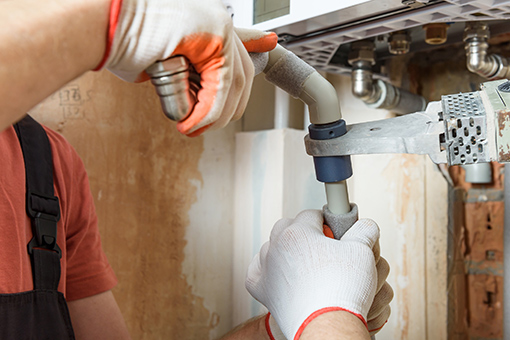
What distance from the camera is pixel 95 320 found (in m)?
0.84

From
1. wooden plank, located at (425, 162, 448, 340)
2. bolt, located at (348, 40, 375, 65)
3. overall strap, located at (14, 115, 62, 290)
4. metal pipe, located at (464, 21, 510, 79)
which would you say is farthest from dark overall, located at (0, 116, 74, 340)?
wooden plank, located at (425, 162, 448, 340)

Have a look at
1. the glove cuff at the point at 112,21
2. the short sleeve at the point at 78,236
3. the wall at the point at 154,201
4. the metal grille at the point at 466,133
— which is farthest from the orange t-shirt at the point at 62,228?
the metal grille at the point at 466,133

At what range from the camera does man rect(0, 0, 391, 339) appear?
1.34 feet

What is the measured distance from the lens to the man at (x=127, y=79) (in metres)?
0.41

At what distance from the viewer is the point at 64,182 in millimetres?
805

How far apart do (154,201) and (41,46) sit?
2.71ft

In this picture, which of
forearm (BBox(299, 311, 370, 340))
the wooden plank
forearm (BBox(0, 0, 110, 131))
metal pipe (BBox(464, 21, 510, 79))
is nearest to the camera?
forearm (BBox(0, 0, 110, 131))

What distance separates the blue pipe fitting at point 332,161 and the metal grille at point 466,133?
6.4 inches

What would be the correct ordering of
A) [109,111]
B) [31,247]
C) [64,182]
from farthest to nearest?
1. [109,111]
2. [64,182]
3. [31,247]

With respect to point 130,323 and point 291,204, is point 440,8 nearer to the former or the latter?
point 291,204

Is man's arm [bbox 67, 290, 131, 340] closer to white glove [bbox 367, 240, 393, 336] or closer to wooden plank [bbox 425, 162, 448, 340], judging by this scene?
white glove [bbox 367, 240, 393, 336]

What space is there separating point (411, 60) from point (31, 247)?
1.16 meters

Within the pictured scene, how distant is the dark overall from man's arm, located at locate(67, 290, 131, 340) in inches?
3.3

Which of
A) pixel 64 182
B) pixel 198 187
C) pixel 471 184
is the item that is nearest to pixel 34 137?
pixel 64 182
